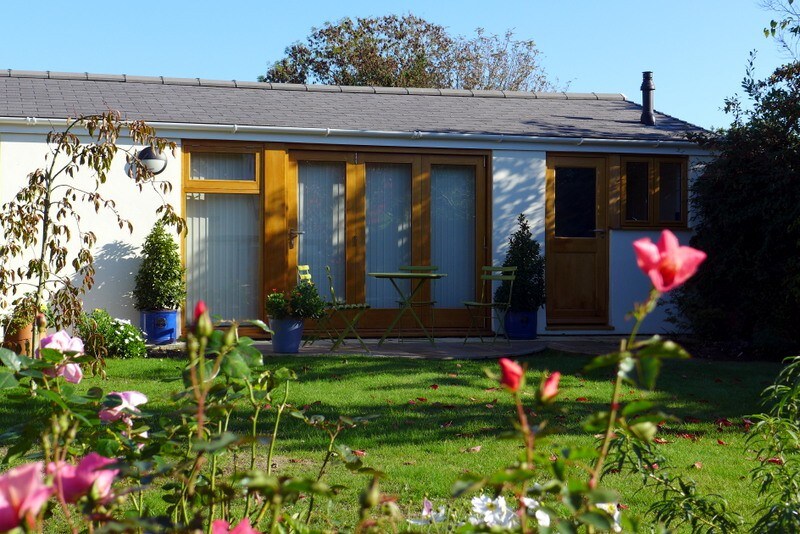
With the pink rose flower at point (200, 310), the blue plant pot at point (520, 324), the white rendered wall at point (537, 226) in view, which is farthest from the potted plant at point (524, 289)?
the pink rose flower at point (200, 310)

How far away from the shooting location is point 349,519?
12.6 feet

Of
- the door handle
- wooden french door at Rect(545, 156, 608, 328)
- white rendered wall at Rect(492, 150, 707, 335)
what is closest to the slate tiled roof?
white rendered wall at Rect(492, 150, 707, 335)

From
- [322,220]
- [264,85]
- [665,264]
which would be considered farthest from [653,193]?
[665,264]

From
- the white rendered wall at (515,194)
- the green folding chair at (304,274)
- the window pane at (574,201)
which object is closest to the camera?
the green folding chair at (304,274)

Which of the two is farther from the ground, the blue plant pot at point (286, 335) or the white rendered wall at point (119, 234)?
the white rendered wall at point (119, 234)

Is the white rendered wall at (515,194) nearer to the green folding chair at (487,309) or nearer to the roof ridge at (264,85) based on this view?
the green folding chair at (487,309)

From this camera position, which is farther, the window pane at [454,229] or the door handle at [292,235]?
the window pane at [454,229]

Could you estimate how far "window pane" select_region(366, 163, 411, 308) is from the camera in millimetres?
11805

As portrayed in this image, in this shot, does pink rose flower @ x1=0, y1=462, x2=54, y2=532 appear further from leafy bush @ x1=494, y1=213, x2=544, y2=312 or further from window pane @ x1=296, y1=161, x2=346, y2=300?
window pane @ x1=296, y1=161, x2=346, y2=300

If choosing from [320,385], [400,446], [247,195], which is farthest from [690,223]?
[400,446]

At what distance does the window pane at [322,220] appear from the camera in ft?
38.1

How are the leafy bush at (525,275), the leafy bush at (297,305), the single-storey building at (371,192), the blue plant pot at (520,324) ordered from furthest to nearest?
the blue plant pot at (520,324)
the leafy bush at (525,275)
the single-storey building at (371,192)
the leafy bush at (297,305)

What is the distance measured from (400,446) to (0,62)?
73.6 ft

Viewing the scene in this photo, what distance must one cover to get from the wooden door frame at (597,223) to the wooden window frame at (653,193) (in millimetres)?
182
